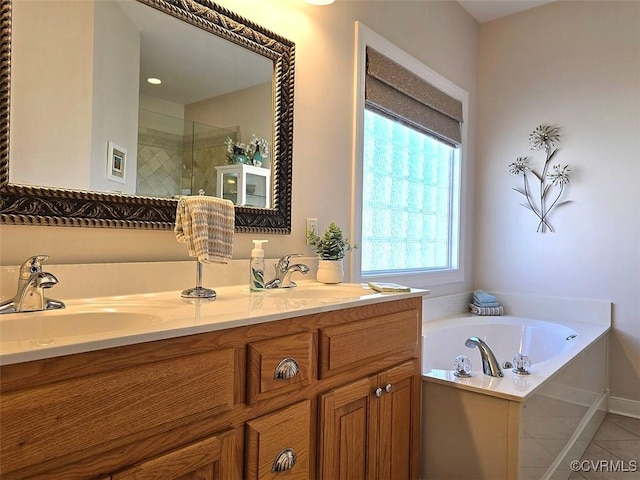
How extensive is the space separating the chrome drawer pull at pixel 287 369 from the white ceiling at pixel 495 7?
2937 mm

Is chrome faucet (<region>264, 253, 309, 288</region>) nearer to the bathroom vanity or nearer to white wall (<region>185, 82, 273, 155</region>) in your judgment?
the bathroom vanity

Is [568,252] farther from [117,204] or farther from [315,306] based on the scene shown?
[117,204]

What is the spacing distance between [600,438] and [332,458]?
1.96 m

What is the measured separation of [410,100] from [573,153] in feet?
4.04

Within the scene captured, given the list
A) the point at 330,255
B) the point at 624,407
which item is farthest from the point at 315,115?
the point at 624,407

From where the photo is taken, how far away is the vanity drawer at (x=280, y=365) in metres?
1.06

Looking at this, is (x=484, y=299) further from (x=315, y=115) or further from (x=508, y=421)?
(x=315, y=115)

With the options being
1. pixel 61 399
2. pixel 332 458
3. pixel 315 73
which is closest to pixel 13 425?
pixel 61 399

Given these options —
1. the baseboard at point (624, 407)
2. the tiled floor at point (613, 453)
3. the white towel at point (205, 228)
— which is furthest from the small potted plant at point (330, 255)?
the baseboard at point (624, 407)

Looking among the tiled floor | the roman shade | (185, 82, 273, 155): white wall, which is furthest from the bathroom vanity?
the roman shade

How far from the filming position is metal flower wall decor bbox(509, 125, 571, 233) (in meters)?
3.00

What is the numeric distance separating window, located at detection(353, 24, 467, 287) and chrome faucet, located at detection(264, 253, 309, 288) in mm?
565

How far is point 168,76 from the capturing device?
1.46 meters

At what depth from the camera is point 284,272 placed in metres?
1.71
